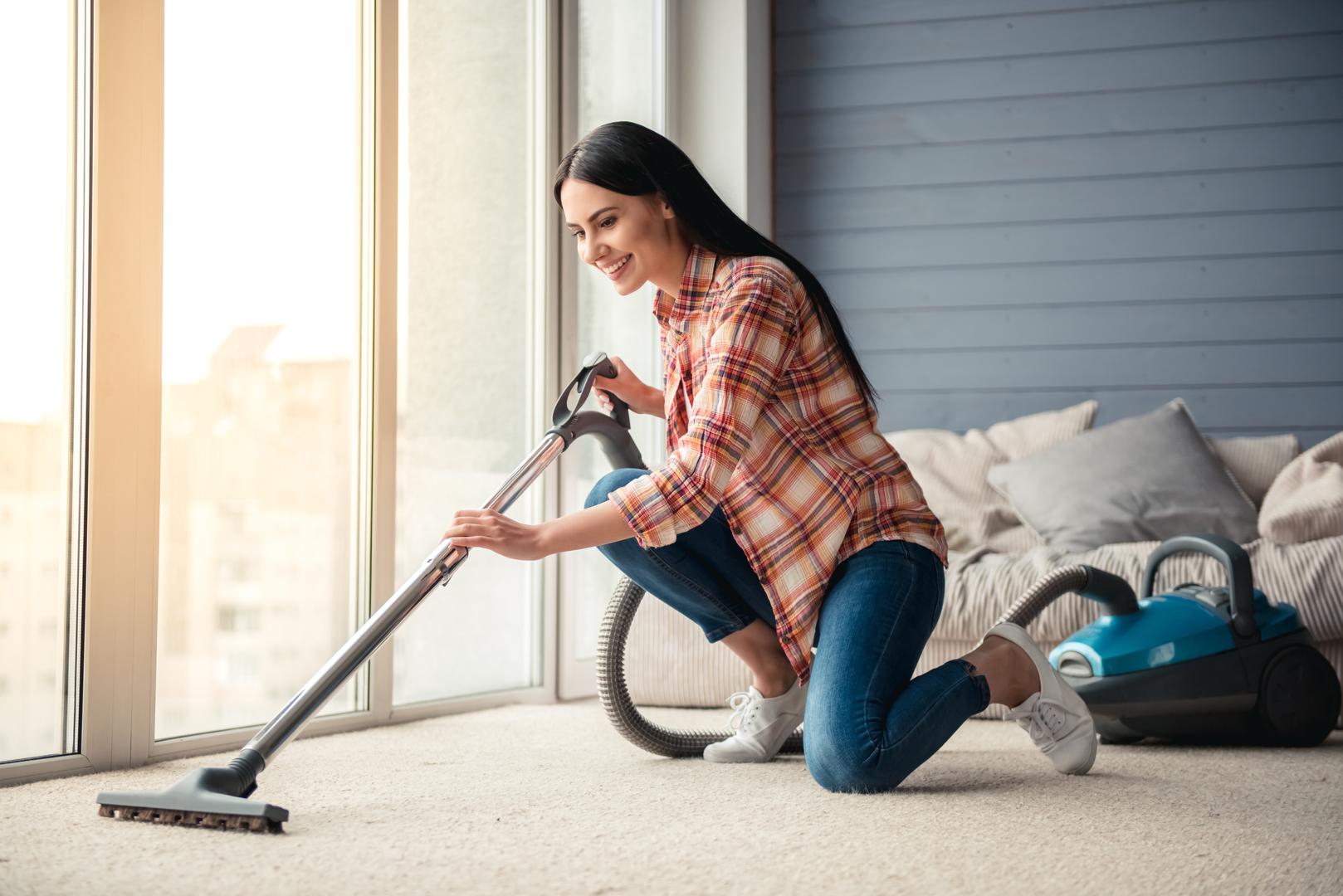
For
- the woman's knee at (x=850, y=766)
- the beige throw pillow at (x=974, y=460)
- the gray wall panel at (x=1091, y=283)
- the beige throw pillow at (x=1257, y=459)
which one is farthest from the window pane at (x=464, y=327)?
the beige throw pillow at (x=1257, y=459)

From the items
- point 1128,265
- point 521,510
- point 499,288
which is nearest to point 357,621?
point 521,510

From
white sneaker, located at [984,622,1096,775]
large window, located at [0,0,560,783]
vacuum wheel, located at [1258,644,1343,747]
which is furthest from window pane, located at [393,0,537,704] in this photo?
vacuum wheel, located at [1258,644,1343,747]

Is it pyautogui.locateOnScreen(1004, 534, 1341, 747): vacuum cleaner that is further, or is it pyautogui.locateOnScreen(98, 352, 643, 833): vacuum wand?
pyautogui.locateOnScreen(1004, 534, 1341, 747): vacuum cleaner

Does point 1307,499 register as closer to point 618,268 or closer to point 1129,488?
point 1129,488

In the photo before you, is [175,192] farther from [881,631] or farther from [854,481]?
[881,631]

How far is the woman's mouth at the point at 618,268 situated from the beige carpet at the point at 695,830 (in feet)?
2.21

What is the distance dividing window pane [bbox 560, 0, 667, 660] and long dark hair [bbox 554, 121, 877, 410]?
3.85 feet

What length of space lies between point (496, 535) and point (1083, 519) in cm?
173

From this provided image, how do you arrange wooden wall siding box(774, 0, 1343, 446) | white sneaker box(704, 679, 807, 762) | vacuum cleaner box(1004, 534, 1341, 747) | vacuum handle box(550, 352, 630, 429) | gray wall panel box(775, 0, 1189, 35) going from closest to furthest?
vacuum handle box(550, 352, 630, 429), white sneaker box(704, 679, 807, 762), vacuum cleaner box(1004, 534, 1341, 747), wooden wall siding box(774, 0, 1343, 446), gray wall panel box(775, 0, 1189, 35)

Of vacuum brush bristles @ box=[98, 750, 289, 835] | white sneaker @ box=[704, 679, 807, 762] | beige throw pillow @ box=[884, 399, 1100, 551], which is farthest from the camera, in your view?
beige throw pillow @ box=[884, 399, 1100, 551]

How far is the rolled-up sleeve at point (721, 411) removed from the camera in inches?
59.3

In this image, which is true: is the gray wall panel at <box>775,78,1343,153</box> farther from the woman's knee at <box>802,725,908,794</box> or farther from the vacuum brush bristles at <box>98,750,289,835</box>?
the vacuum brush bristles at <box>98,750,289,835</box>

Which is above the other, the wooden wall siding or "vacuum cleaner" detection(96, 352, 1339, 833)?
the wooden wall siding

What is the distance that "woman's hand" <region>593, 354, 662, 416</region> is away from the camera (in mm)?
1875
